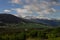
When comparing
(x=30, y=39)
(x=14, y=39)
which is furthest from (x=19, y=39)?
(x=30, y=39)

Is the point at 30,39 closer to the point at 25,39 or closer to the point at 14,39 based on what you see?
the point at 25,39

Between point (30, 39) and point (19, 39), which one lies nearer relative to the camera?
point (19, 39)

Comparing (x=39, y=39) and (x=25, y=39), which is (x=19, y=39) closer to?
(x=25, y=39)

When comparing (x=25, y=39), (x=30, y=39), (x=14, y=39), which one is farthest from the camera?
(x=30, y=39)

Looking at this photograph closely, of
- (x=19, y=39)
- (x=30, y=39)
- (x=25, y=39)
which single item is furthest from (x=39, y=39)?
(x=19, y=39)

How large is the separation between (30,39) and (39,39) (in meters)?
2.87

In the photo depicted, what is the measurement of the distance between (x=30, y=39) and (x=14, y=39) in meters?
8.75

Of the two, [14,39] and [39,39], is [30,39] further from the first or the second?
[14,39]

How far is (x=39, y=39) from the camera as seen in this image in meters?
53.7

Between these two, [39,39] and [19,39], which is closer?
[19,39]

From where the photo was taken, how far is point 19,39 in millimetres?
45156

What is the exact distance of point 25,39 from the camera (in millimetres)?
48562

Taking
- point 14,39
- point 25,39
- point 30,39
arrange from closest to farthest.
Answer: point 14,39 < point 25,39 < point 30,39

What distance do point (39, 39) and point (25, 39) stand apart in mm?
6566
